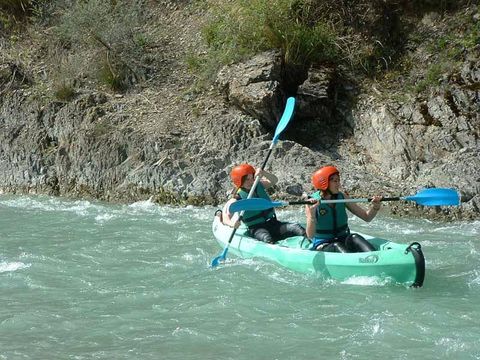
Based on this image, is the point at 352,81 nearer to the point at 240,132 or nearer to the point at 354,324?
the point at 240,132

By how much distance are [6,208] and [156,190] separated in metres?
2.06

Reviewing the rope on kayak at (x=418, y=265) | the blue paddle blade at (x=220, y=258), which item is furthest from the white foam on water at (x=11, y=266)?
the rope on kayak at (x=418, y=265)

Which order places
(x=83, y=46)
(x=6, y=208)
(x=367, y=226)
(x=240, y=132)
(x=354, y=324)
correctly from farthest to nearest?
(x=83, y=46) → (x=240, y=132) → (x=6, y=208) → (x=367, y=226) → (x=354, y=324)

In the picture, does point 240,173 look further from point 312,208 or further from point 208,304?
point 208,304

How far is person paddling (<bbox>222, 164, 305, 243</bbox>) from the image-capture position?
6941 mm

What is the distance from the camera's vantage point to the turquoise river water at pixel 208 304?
4.45 metres

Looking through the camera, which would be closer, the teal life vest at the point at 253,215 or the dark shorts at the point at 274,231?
the dark shorts at the point at 274,231

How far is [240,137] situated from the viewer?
34.2 feet

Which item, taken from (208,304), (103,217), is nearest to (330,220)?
(208,304)

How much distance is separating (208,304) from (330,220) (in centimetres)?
146

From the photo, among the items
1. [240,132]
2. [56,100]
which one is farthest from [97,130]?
[240,132]

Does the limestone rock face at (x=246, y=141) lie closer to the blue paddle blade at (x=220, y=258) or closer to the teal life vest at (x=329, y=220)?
the teal life vest at (x=329, y=220)

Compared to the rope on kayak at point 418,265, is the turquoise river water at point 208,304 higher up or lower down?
lower down

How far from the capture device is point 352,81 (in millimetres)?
11055
